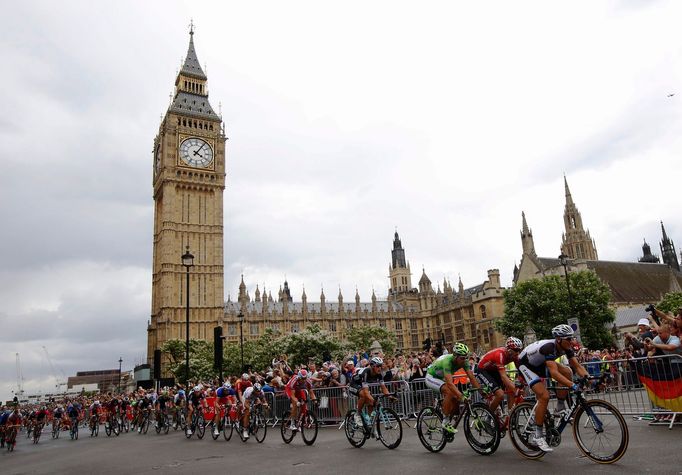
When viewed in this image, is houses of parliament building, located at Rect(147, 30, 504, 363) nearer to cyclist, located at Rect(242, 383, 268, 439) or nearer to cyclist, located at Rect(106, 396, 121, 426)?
cyclist, located at Rect(106, 396, 121, 426)

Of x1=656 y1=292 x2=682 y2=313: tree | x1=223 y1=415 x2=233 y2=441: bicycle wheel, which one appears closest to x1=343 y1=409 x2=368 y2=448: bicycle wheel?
x1=223 y1=415 x2=233 y2=441: bicycle wheel

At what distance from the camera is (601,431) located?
288 inches

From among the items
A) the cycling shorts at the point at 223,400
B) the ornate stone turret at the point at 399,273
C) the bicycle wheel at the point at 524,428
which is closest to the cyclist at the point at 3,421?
the cycling shorts at the point at 223,400

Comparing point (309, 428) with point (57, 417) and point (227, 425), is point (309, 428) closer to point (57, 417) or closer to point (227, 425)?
point (227, 425)

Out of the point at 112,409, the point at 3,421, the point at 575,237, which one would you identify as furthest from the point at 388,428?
the point at 575,237

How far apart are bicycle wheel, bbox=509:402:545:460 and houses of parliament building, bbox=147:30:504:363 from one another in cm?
7375

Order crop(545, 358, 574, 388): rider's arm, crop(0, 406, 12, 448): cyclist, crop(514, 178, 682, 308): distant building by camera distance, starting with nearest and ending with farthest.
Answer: crop(545, 358, 574, 388): rider's arm < crop(0, 406, 12, 448): cyclist < crop(514, 178, 682, 308): distant building

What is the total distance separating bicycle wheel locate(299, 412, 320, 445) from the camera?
12.3 m

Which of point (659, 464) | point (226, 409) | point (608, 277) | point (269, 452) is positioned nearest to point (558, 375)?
point (659, 464)

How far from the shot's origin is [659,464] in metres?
7.16

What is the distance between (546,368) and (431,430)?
2.68 meters

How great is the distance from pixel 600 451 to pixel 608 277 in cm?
7202

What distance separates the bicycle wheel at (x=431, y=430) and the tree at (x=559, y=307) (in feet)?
127

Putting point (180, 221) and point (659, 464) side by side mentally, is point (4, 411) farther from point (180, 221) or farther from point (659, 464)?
point (180, 221)
